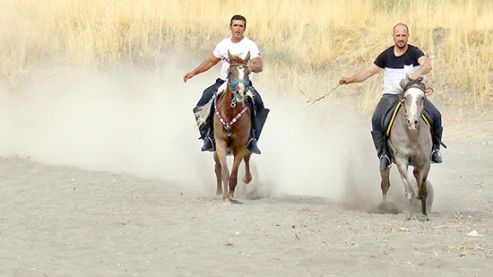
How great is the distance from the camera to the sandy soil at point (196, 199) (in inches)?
413

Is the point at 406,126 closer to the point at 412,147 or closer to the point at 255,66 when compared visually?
the point at 412,147

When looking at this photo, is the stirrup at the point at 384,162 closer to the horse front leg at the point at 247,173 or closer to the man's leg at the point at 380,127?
the man's leg at the point at 380,127

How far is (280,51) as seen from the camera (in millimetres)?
24266

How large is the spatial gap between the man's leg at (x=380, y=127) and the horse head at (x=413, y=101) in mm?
565

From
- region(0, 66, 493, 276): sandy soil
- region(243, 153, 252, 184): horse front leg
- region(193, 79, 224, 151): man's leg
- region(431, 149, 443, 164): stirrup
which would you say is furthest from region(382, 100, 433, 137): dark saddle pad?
region(243, 153, 252, 184): horse front leg

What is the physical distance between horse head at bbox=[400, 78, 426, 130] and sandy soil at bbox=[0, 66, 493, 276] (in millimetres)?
1052

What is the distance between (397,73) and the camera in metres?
13.2

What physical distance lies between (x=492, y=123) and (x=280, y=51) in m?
5.04

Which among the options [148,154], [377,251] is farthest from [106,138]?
[377,251]

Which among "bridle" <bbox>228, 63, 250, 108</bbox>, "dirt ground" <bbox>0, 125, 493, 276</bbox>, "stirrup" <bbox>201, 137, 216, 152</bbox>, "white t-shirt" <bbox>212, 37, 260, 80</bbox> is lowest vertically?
"dirt ground" <bbox>0, 125, 493, 276</bbox>

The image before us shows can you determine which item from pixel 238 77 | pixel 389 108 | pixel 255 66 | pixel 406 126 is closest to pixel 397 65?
pixel 389 108

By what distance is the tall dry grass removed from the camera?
77.5ft

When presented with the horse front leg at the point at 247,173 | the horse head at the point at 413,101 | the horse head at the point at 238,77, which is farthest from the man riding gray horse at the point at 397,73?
the horse front leg at the point at 247,173

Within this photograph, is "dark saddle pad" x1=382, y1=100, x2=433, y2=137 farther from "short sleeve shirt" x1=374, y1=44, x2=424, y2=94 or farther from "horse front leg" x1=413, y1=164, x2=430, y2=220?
"horse front leg" x1=413, y1=164, x2=430, y2=220
